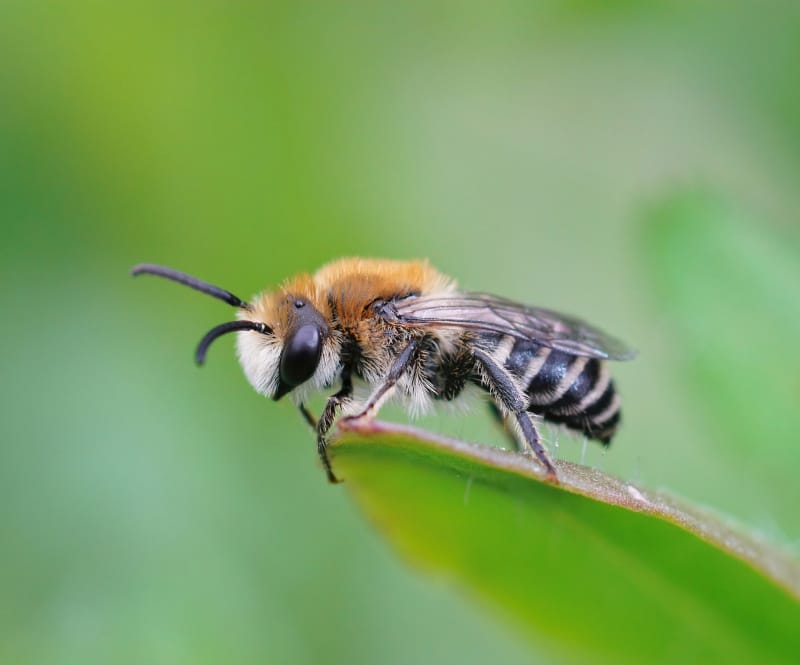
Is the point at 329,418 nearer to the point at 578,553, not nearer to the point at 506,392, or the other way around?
the point at 506,392

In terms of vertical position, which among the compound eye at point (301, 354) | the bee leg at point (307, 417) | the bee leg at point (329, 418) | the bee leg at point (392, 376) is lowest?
the bee leg at point (307, 417)

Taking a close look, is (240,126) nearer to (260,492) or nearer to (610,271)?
(260,492)

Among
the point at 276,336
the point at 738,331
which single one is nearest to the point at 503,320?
the point at 276,336

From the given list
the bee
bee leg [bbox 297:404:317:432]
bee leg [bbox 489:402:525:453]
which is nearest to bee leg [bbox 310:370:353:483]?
the bee

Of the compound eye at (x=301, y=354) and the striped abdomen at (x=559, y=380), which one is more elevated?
the compound eye at (x=301, y=354)

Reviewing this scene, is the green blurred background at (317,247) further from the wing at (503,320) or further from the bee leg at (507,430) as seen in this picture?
the wing at (503,320)

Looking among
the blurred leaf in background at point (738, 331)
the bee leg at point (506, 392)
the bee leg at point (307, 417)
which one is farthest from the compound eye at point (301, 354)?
the blurred leaf in background at point (738, 331)

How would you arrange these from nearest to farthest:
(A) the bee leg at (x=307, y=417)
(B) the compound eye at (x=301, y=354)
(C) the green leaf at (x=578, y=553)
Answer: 1. (C) the green leaf at (x=578, y=553)
2. (B) the compound eye at (x=301, y=354)
3. (A) the bee leg at (x=307, y=417)

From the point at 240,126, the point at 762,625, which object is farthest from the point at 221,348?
the point at 762,625

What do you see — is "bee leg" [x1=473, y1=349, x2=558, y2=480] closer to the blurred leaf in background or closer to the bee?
the bee
